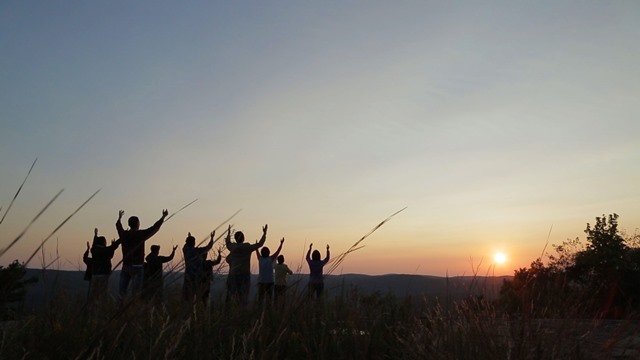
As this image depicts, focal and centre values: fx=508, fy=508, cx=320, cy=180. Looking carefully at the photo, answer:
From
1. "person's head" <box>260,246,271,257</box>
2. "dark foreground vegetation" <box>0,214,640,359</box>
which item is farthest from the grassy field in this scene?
"person's head" <box>260,246,271,257</box>

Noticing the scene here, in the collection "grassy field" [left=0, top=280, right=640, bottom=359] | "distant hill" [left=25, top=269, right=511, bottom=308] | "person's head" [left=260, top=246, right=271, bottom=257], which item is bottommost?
"grassy field" [left=0, top=280, right=640, bottom=359]

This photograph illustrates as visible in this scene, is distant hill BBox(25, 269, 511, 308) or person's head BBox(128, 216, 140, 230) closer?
distant hill BBox(25, 269, 511, 308)

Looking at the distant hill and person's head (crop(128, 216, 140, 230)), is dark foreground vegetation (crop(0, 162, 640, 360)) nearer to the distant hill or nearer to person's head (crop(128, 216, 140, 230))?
the distant hill

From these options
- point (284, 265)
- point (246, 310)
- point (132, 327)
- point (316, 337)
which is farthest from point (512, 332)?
point (284, 265)

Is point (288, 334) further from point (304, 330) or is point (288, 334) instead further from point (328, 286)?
point (328, 286)

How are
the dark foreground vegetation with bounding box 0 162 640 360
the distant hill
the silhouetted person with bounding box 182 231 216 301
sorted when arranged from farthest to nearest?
Result: the distant hill < the dark foreground vegetation with bounding box 0 162 640 360 < the silhouetted person with bounding box 182 231 216 301

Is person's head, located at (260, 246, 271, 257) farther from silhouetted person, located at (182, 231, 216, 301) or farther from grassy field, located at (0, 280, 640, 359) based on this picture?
silhouetted person, located at (182, 231, 216, 301)

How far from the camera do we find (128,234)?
773 centimetres

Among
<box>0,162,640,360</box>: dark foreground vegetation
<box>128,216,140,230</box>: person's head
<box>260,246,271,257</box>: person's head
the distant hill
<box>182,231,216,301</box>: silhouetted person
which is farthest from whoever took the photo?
<box>260,246,271,257</box>: person's head

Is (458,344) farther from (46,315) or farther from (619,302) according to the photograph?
(619,302)

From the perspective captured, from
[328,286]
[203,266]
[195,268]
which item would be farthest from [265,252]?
[195,268]

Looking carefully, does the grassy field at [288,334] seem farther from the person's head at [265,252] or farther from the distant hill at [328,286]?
the person's head at [265,252]

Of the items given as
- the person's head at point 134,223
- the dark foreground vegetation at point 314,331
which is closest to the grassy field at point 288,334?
the dark foreground vegetation at point 314,331

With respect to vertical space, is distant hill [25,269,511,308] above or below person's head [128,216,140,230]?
below
